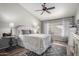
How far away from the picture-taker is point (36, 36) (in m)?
2.00

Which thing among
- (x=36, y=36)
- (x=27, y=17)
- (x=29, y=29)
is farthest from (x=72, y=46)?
(x=27, y=17)

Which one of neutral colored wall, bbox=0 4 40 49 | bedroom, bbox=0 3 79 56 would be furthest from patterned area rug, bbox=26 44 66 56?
neutral colored wall, bbox=0 4 40 49

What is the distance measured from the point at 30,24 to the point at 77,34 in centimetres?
93

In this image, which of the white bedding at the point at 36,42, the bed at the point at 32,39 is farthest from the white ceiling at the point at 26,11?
the white bedding at the point at 36,42

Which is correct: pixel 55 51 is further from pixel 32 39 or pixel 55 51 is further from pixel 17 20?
pixel 17 20

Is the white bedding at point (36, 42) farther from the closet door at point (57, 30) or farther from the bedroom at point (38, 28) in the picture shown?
the closet door at point (57, 30)

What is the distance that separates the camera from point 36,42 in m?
2.00

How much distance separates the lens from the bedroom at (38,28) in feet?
6.42

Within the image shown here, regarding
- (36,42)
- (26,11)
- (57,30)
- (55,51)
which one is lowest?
(55,51)

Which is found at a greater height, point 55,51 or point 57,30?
point 57,30

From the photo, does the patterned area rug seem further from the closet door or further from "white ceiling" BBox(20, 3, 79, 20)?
"white ceiling" BBox(20, 3, 79, 20)

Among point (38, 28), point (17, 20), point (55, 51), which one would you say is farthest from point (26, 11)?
point (55, 51)

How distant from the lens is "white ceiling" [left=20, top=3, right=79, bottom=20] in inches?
76.8

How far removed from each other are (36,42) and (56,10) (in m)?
0.75
